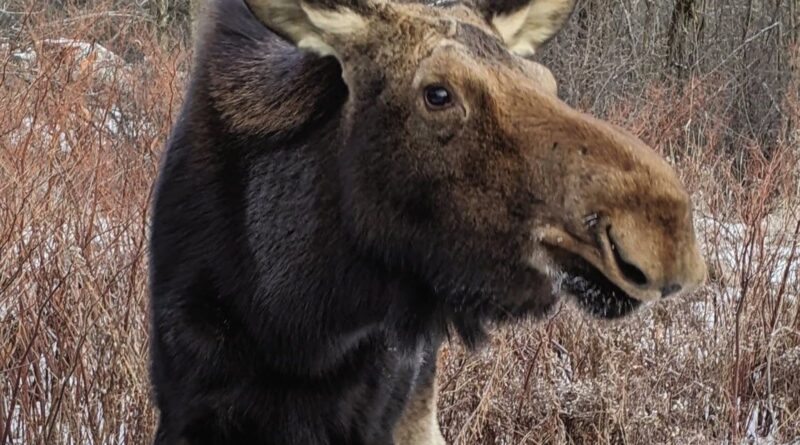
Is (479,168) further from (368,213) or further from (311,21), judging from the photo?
(311,21)

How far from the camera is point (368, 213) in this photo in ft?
7.29

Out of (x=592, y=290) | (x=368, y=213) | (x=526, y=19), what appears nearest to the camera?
(x=592, y=290)

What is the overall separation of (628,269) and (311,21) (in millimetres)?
921

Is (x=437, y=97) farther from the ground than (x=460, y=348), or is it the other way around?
(x=437, y=97)

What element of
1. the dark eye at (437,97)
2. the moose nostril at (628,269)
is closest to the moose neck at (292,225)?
the dark eye at (437,97)

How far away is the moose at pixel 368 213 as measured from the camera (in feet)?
6.23

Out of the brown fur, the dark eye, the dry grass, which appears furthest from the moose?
the dry grass

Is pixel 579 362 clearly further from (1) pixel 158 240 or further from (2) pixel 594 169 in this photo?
(2) pixel 594 169

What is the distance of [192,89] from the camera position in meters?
2.67

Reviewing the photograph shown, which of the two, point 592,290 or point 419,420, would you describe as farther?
point 419,420

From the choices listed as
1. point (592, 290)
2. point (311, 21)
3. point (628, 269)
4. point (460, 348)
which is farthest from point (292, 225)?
point (460, 348)

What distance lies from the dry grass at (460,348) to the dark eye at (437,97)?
1.38 metres

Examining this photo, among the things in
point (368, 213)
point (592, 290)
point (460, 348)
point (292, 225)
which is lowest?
point (460, 348)

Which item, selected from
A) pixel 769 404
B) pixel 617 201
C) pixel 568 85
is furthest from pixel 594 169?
pixel 568 85
